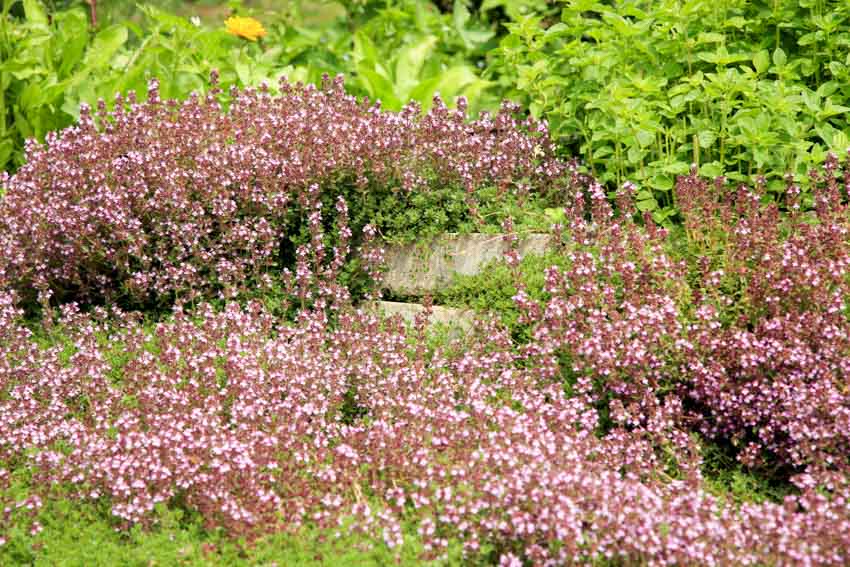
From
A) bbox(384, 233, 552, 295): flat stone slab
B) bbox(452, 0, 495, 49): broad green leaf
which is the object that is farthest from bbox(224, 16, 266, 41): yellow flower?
bbox(384, 233, 552, 295): flat stone slab

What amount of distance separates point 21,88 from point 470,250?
3.84 meters

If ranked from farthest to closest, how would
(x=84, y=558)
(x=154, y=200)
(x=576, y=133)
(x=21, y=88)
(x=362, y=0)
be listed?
(x=362, y=0) < (x=21, y=88) < (x=576, y=133) < (x=154, y=200) < (x=84, y=558)

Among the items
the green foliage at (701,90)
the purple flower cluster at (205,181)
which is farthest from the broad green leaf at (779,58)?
the purple flower cluster at (205,181)

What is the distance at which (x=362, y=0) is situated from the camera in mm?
8914

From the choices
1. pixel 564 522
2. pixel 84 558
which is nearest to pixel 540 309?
pixel 564 522

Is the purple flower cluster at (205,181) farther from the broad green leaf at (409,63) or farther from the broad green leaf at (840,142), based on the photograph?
the broad green leaf at (840,142)

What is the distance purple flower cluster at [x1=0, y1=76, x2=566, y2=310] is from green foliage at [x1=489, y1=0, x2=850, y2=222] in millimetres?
379

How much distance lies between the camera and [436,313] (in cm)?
549

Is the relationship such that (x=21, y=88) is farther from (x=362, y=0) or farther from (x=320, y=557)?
(x=320, y=557)

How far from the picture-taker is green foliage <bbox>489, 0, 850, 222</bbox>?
544cm

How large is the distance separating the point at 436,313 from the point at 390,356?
73cm

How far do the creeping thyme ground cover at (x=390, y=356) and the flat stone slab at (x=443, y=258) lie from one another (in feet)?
0.55

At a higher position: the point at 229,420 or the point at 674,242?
the point at 674,242

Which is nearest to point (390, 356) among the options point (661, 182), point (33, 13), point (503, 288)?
point (503, 288)
